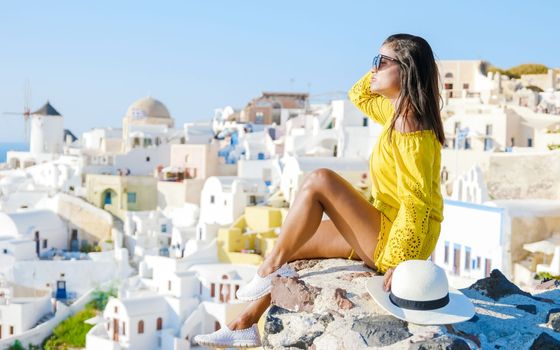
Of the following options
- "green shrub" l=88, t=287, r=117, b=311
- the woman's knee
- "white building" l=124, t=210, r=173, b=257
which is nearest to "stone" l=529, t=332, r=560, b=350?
the woman's knee

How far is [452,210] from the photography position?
13.8 m

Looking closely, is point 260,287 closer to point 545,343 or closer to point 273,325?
point 273,325

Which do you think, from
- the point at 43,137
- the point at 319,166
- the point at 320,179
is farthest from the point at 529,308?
the point at 43,137

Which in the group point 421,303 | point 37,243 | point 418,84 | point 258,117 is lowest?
point 37,243

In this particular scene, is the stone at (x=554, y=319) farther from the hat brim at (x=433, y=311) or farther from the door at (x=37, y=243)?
the door at (x=37, y=243)

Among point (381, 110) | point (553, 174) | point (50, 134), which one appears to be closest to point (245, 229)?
point (553, 174)

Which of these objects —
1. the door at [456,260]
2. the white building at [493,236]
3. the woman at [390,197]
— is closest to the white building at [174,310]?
the door at [456,260]

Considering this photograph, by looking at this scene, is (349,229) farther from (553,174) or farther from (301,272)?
(553,174)

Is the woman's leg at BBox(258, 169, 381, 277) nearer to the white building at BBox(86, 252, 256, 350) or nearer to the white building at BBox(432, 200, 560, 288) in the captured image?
the white building at BBox(432, 200, 560, 288)

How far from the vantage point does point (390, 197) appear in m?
3.81

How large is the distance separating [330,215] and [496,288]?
1201mm

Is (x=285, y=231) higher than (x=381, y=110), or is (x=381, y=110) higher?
(x=381, y=110)

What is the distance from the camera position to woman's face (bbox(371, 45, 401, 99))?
3.77 metres

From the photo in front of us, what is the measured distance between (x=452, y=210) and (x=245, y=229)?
1263cm
